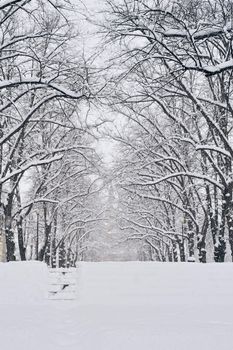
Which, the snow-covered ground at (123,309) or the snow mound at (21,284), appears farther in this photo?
the snow mound at (21,284)

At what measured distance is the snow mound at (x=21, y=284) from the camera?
11.8 metres

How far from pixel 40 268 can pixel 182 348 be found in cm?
772

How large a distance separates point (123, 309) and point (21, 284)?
352 cm

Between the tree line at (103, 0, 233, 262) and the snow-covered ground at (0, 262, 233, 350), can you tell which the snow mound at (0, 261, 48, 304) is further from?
the tree line at (103, 0, 233, 262)

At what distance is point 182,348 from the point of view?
6328mm

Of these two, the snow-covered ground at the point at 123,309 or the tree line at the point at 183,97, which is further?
the tree line at the point at 183,97

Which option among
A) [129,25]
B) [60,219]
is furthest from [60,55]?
[60,219]

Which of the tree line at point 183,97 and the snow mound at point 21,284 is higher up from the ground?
the tree line at point 183,97

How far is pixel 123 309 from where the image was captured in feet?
32.3

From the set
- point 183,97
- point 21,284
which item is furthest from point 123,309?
point 183,97

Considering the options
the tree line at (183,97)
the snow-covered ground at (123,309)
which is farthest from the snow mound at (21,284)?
the tree line at (183,97)

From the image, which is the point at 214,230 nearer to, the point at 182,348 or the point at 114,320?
the point at 114,320

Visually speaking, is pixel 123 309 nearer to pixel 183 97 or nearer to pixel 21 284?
pixel 21 284

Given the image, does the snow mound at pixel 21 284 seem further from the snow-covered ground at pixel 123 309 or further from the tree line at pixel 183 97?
the tree line at pixel 183 97
